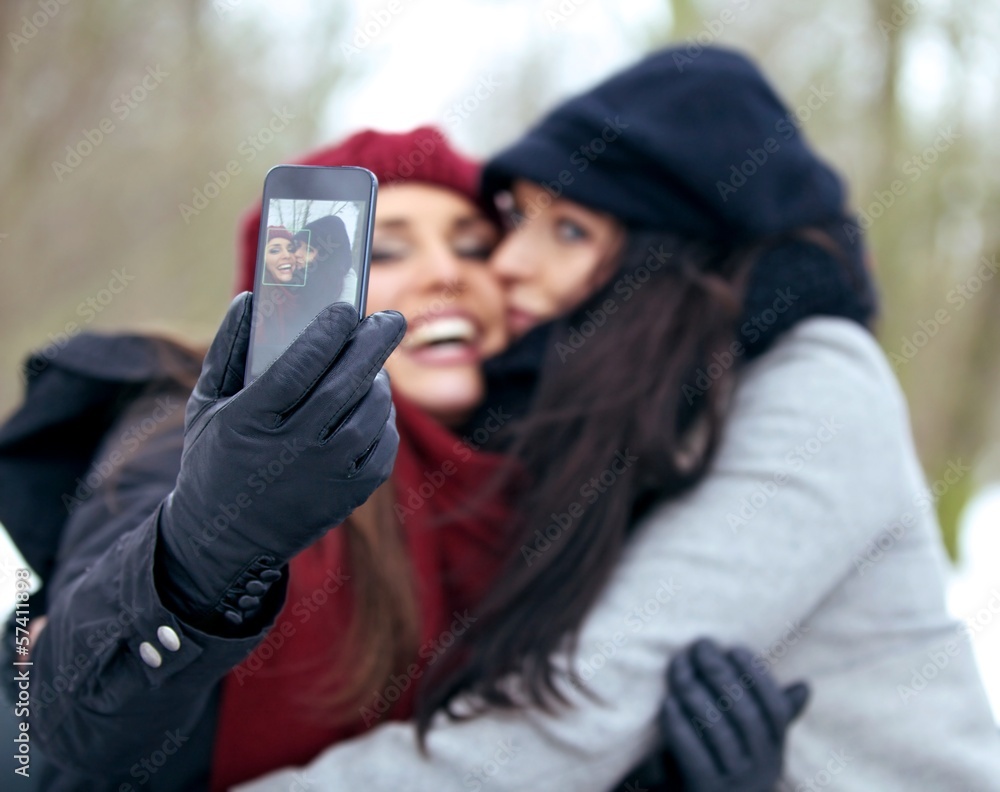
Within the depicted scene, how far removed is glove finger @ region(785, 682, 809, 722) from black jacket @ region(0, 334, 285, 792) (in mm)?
891

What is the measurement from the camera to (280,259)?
101 cm

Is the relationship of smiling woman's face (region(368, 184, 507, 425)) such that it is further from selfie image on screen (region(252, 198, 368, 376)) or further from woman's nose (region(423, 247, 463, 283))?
selfie image on screen (region(252, 198, 368, 376))

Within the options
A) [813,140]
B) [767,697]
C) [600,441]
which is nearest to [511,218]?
[600,441]

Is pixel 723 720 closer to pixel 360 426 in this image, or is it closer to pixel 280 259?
pixel 360 426

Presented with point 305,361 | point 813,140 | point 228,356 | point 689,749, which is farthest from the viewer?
point 813,140

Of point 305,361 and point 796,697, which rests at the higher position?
point 305,361

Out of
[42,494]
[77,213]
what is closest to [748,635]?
[42,494]

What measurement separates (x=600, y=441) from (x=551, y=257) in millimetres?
451

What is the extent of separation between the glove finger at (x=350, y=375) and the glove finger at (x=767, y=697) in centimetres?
88

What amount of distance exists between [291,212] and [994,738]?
4.86 ft

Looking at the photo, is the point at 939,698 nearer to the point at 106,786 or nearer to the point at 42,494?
the point at 106,786

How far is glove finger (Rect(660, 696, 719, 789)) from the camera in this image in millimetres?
1436

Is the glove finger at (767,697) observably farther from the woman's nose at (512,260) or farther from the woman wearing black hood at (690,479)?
the woman's nose at (512,260)

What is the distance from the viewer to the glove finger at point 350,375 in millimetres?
880
